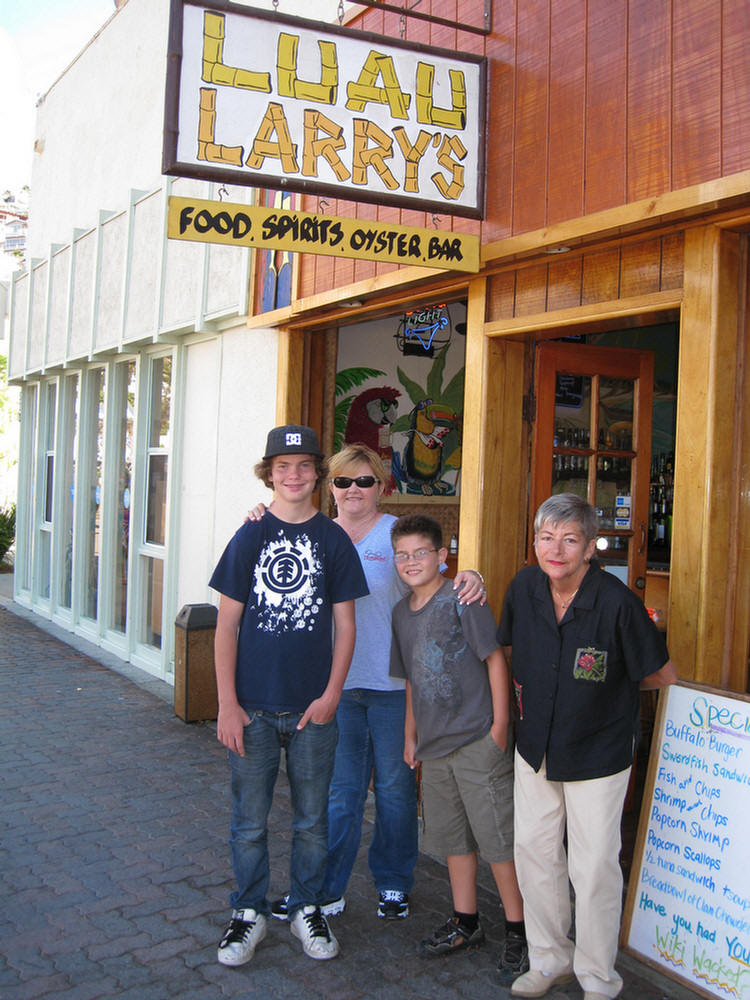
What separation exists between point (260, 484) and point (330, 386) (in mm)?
921

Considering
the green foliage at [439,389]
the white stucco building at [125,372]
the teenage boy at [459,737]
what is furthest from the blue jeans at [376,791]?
the green foliage at [439,389]

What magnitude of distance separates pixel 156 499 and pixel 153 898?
211 inches

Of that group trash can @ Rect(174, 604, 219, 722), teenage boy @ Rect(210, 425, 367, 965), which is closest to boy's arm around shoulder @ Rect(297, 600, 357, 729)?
teenage boy @ Rect(210, 425, 367, 965)

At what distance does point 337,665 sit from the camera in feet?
11.1

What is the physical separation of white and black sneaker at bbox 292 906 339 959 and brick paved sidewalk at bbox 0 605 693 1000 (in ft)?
0.14

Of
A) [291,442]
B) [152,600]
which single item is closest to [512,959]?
[291,442]

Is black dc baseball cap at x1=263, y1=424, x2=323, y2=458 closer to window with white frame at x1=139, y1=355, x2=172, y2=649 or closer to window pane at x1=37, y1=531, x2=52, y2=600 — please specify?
window with white frame at x1=139, y1=355, x2=172, y2=649

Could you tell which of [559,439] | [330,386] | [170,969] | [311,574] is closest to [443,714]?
[311,574]

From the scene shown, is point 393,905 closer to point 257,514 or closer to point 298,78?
point 257,514

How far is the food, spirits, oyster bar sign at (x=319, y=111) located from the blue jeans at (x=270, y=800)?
2403 millimetres

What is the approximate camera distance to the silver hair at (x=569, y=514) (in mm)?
3070

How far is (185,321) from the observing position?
25.2 feet

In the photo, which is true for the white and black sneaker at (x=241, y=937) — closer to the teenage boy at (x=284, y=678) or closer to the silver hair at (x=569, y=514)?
the teenage boy at (x=284, y=678)

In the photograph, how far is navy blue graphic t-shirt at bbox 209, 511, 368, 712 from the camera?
3.34 metres
